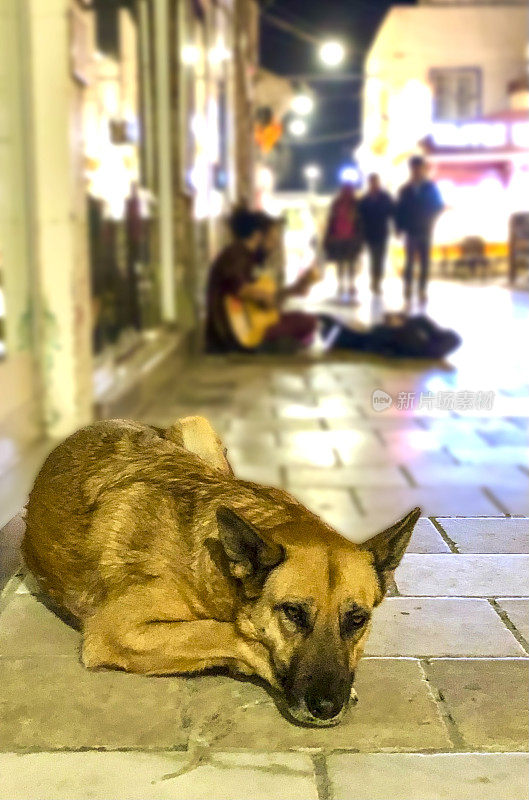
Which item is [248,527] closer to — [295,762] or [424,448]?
[295,762]

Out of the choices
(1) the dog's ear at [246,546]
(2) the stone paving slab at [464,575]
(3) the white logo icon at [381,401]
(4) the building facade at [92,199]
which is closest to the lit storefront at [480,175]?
(4) the building facade at [92,199]

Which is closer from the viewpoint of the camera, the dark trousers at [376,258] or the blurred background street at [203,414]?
the blurred background street at [203,414]

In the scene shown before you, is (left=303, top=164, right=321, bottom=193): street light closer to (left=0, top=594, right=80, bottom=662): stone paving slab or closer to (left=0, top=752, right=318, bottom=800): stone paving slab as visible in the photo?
(left=0, top=594, right=80, bottom=662): stone paving slab

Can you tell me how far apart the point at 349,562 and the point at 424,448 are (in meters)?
4.03

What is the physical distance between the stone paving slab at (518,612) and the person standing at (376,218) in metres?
14.2

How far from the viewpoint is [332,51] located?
918 inches

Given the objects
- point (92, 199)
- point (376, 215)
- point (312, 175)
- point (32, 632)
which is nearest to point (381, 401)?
point (92, 199)

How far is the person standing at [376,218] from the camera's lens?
16594 mm

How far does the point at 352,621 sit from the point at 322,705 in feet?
0.63

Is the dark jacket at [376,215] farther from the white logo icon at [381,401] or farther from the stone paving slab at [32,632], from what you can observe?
the stone paving slab at [32,632]

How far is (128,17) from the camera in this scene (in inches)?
317

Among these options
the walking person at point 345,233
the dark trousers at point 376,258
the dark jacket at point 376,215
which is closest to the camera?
the dark jacket at point 376,215

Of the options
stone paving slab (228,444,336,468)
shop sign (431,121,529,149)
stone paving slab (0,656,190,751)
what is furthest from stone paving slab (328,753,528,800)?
shop sign (431,121,529,149)

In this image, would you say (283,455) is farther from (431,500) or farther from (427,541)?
(427,541)
